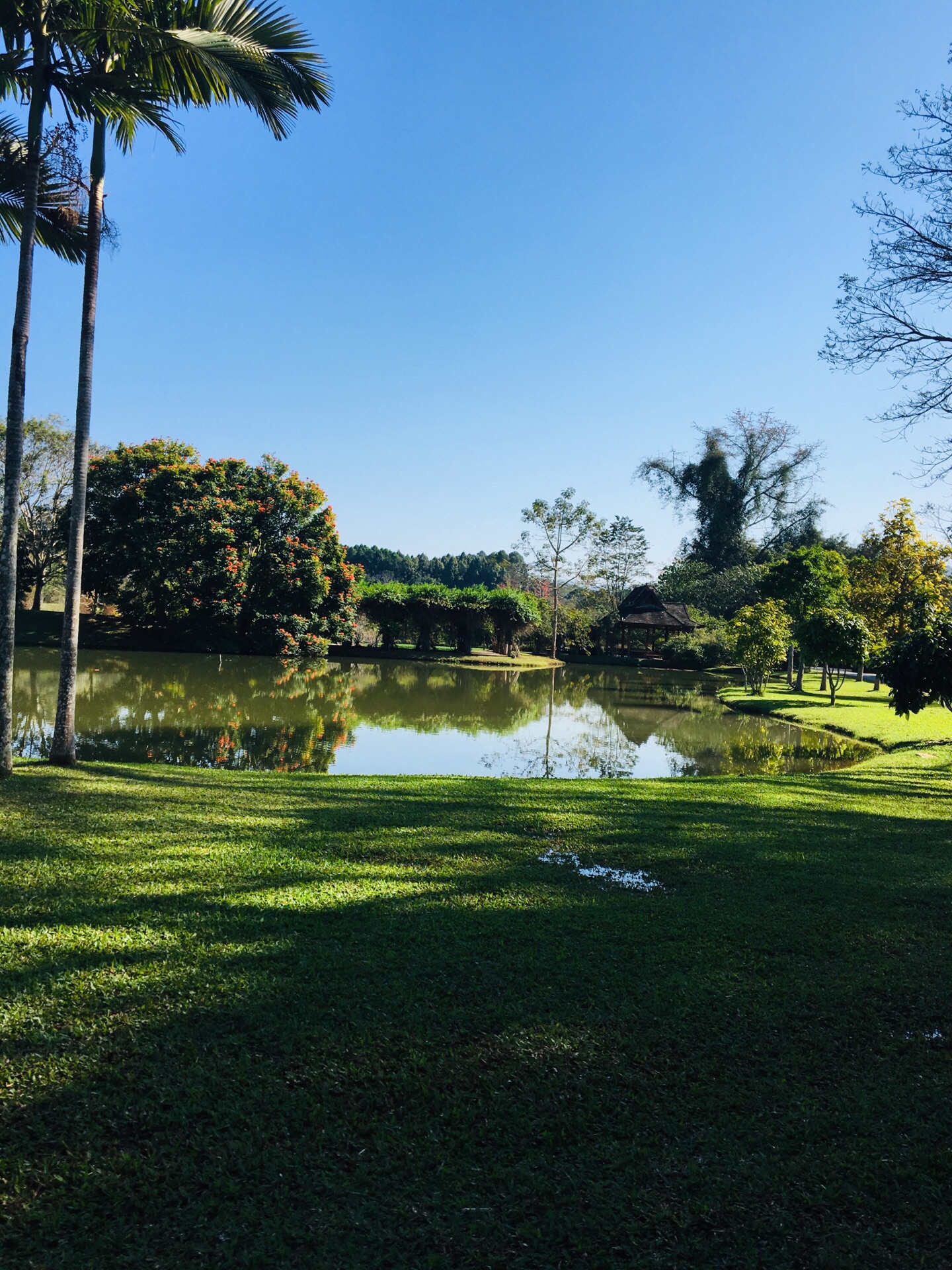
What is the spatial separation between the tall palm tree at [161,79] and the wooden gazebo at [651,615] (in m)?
38.6

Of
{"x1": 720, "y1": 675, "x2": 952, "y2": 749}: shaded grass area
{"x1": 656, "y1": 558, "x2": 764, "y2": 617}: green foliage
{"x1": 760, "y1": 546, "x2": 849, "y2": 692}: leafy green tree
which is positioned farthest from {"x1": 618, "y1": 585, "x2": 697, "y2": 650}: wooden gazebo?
{"x1": 720, "y1": 675, "x2": 952, "y2": 749}: shaded grass area

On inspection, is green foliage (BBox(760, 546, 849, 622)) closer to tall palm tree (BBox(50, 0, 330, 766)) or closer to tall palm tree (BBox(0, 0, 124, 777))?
tall palm tree (BBox(50, 0, 330, 766))

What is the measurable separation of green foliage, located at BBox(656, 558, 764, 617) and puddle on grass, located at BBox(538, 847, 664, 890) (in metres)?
43.7

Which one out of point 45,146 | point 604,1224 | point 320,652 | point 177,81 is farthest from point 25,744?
point 320,652

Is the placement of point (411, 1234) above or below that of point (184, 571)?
below

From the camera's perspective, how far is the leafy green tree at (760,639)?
90.2 ft

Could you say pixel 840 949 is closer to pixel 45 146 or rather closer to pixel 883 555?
pixel 45 146

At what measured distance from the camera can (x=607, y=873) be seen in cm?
511

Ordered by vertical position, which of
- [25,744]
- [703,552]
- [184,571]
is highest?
[703,552]

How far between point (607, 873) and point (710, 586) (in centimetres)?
5101

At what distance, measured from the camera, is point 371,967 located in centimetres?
336

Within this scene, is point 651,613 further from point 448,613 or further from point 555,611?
point 448,613

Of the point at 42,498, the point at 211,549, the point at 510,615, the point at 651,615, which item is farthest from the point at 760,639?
the point at 42,498

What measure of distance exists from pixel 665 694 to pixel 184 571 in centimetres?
1973
